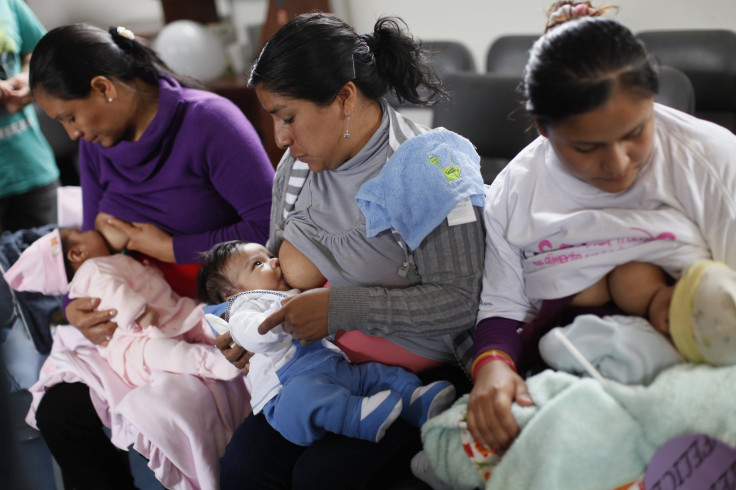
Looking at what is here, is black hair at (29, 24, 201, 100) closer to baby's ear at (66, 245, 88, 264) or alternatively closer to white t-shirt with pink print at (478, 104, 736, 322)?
baby's ear at (66, 245, 88, 264)

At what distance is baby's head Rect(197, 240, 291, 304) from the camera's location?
1.58 meters

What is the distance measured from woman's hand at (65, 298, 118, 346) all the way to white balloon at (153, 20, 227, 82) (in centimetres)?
216

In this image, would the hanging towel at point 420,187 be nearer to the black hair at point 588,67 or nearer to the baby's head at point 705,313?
the black hair at point 588,67

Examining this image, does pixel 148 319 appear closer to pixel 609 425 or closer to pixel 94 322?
pixel 94 322

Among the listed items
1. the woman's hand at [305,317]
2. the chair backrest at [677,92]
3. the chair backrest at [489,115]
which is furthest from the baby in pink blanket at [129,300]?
the chair backrest at [677,92]

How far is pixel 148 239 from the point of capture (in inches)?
75.6

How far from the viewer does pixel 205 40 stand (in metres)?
3.79

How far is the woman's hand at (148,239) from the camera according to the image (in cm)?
Answer: 191

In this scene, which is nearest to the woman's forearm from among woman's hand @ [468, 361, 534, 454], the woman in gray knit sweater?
the woman in gray knit sweater

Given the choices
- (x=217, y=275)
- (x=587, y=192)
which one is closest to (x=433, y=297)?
(x=587, y=192)

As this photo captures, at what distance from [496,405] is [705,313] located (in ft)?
1.16

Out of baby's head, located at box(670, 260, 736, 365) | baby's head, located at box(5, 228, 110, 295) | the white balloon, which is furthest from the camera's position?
the white balloon

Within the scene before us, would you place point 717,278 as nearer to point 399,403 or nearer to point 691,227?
point 691,227

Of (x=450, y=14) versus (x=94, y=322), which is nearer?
(x=94, y=322)
